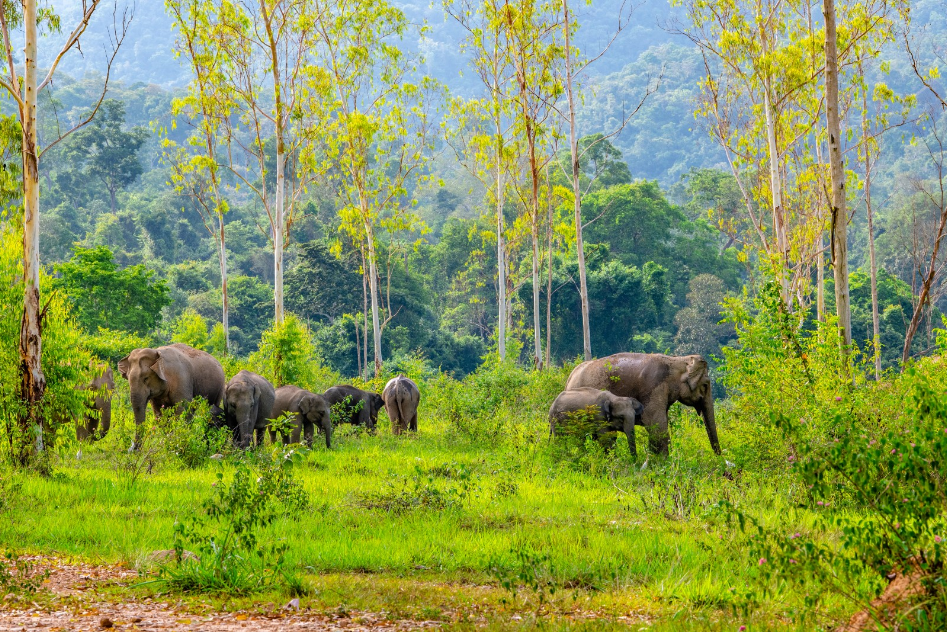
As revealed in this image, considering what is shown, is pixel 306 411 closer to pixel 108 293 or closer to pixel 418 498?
pixel 418 498

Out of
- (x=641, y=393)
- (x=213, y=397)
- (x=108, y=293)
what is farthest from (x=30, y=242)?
(x=108, y=293)

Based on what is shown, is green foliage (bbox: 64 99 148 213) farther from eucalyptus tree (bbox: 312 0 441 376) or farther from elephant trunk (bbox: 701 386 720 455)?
elephant trunk (bbox: 701 386 720 455)

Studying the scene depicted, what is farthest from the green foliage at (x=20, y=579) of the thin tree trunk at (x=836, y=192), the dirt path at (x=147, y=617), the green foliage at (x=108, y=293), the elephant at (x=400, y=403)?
the green foliage at (x=108, y=293)

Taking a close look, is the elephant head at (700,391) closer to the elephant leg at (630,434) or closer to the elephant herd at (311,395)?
the elephant herd at (311,395)

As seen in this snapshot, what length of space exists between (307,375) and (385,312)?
21681mm

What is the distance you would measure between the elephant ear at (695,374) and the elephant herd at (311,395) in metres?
0.01

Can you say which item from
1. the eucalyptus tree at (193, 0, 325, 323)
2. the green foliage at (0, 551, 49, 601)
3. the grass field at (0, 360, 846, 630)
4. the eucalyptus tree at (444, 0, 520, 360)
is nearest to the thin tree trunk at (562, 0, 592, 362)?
the eucalyptus tree at (444, 0, 520, 360)

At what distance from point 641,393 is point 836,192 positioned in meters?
3.96

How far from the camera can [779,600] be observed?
560cm

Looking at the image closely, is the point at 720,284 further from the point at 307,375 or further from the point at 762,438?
the point at 762,438

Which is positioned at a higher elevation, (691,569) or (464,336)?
(464,336)

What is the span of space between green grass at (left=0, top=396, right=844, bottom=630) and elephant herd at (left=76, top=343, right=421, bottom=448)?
62.9 inches

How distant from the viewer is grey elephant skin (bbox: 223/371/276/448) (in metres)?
14.2

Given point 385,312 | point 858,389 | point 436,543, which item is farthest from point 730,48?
point 385,312
